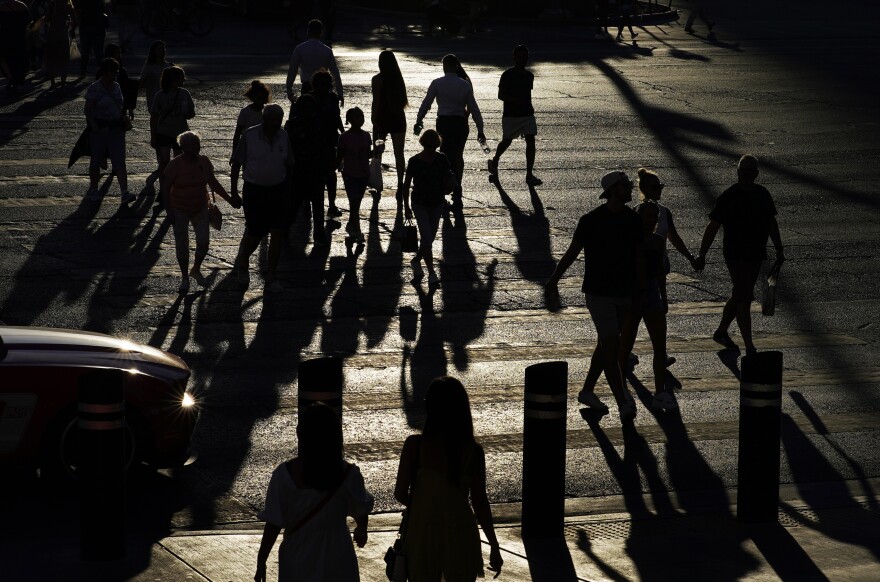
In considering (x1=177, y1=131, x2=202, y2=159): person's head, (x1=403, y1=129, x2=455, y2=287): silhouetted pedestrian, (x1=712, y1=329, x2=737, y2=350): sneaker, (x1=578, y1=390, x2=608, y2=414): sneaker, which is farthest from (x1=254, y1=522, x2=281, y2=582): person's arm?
(x1=403, y1=129, x2=455, y2=287): silhouetted pedestrian

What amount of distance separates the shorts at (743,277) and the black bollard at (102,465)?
6588 millimetres

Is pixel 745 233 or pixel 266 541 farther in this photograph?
pixel 745 233

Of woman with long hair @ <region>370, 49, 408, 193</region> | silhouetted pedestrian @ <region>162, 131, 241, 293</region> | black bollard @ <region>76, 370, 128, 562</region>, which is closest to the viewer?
black bollard @ <region>76, 370, 128, 562</region>

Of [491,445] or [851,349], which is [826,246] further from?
[491,445]

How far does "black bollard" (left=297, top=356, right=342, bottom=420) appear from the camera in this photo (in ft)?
25.0

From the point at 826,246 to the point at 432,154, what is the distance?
543cm

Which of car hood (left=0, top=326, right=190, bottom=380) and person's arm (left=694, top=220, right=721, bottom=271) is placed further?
person's arm (left=694, top=220, right=721, bottom=271)

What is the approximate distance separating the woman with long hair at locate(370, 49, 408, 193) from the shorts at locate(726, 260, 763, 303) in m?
6.49

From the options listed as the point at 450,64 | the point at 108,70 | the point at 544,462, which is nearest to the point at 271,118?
the point at 108,70

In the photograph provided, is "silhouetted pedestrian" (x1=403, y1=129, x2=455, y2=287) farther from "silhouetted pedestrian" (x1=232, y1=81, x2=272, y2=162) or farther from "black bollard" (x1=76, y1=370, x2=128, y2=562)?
"black bollard" (x1=76, y1=370, x2=128, y2=562)

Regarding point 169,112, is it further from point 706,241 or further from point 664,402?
point 664,402

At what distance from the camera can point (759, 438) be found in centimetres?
867

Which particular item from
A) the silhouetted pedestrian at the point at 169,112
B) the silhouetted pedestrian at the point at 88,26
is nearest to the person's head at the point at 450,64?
the silhouetted pedestrian at the point at 169,112

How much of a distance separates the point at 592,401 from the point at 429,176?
4.30 meters
